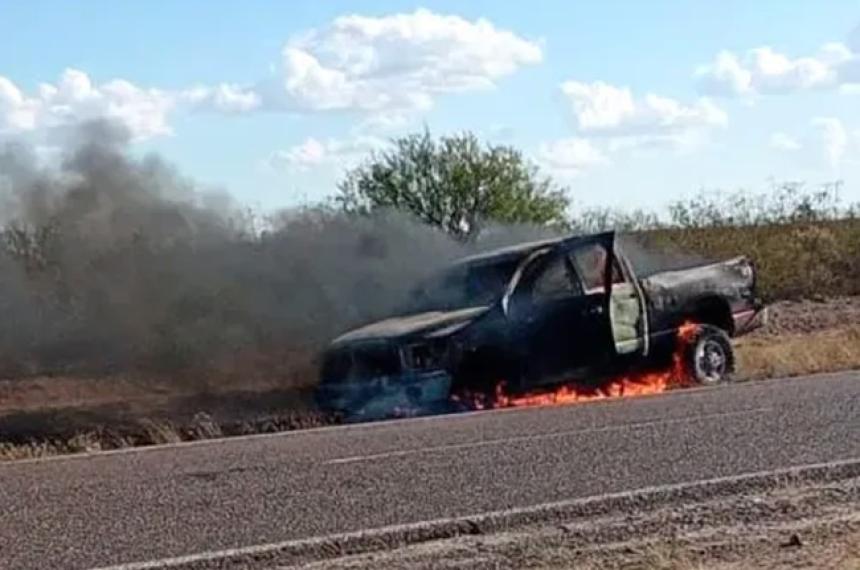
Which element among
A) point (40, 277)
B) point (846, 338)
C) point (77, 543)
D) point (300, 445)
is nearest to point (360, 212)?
point (40, 277)

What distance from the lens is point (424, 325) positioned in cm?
1884

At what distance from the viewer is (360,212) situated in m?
31.6

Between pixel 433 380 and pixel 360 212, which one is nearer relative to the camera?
pixel 433 380

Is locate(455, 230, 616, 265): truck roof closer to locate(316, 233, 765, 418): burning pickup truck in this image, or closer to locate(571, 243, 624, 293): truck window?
locate(316, 233, 765, 418): burning pickup truck

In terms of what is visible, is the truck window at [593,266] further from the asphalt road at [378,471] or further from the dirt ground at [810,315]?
the dirt ground at [810,315]

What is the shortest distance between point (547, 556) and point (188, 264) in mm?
19125

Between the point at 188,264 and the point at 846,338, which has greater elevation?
the point at 188,264

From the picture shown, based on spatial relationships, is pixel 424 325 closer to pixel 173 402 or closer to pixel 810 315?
pixel 173 402

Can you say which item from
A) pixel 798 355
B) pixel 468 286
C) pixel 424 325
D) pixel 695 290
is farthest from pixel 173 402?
pixel 798 355

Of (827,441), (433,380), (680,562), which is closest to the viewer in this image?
(680,562)

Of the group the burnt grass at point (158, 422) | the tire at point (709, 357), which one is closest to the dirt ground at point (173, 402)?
the burnt grass at point (158, 422)

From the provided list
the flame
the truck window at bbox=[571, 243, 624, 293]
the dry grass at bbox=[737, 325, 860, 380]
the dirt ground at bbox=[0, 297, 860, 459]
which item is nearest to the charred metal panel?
the flame

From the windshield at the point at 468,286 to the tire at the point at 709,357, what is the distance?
2700 millimetres

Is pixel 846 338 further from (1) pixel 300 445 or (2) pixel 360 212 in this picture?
(1) pixel 300 445
